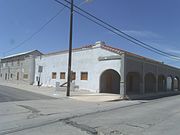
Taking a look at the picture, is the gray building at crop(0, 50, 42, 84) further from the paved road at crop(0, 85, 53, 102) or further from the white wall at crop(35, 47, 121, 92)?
the paved road at crop(0, 85, 53, 102)

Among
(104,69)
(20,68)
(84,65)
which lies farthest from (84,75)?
(20,68)

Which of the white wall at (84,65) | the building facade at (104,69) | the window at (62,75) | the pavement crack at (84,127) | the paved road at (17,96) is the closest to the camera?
the pavement crack at (84,127)

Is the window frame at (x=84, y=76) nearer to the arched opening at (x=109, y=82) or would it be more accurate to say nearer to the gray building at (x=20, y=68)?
the arched opening at (x=109, y=82)

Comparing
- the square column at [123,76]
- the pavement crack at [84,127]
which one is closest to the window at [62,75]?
the square column at [123,76]

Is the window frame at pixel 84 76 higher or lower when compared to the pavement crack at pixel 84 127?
higher

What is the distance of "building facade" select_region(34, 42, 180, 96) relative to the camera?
75.6 feet

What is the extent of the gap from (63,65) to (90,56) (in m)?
6.24

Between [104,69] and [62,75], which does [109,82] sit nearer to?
[104,69]

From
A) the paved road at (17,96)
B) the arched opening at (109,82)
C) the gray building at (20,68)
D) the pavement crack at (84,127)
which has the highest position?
the gray building at (20,68)

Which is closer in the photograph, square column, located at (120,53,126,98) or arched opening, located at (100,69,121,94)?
square column, located at (120,53,126,98)

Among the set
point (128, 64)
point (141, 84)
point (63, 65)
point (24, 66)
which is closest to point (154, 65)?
point (141, 84)

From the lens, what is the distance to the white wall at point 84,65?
82.6 feet

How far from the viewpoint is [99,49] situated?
86.8 feet

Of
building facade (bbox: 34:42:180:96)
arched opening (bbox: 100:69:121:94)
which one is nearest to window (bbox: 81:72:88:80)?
building facade (bbox: 34:42:180:96)
